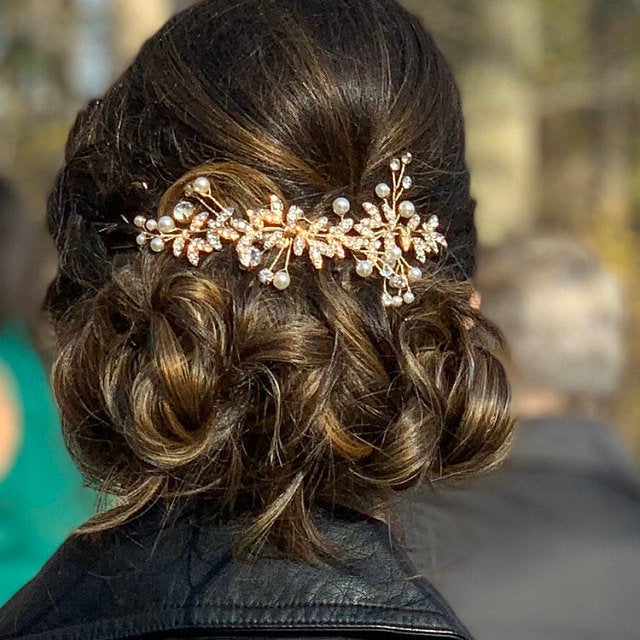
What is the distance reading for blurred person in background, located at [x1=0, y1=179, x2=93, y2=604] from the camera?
8.13 feet

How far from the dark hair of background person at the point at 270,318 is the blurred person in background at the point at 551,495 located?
809 mm

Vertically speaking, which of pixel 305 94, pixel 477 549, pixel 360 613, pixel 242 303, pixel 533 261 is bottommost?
pixel 477 549

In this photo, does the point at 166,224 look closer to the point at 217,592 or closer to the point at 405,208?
the point at 405,208

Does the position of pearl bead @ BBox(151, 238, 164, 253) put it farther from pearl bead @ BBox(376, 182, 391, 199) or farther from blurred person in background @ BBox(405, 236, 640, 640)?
blurred person in background @ BBox(405, 236, 640, 640)

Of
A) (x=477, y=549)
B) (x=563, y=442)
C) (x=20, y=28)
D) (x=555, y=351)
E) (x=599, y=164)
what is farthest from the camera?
(x=599, y=164)

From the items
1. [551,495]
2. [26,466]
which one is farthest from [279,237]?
[26,466]

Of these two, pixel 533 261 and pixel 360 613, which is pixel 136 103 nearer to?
pixel 360 613

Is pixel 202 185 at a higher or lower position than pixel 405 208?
higher

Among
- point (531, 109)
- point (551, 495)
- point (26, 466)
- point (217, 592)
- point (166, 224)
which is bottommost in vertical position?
point (531, 109)

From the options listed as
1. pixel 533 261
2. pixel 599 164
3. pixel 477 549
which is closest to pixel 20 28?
pixel 599 164

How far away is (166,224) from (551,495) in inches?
55.8

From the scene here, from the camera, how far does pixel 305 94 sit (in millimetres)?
1109

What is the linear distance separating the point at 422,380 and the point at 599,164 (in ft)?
26.5

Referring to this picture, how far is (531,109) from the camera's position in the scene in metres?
8.14
